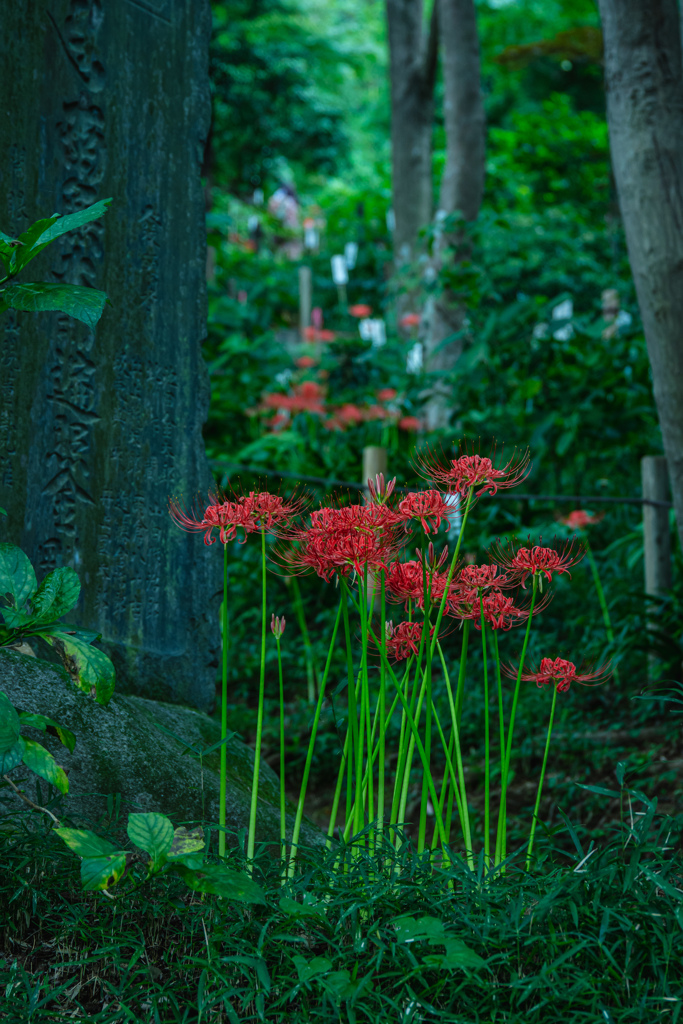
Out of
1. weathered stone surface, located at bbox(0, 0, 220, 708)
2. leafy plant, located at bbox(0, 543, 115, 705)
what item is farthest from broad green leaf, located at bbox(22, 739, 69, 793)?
weathered stone surface, located at bbox(0, 0, 220, 708)

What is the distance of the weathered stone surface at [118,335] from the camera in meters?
2.45

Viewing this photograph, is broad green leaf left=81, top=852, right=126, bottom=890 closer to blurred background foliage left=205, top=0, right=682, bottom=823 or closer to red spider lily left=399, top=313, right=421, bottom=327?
blurred background foliage left=205, top=0, right=682, bottom=823

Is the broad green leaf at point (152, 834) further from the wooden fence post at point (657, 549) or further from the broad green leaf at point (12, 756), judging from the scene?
the wooden fence post at point (657, 549)

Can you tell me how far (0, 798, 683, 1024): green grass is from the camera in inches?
53.8

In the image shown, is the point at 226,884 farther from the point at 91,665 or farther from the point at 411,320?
the point at 411,320

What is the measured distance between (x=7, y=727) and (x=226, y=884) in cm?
42

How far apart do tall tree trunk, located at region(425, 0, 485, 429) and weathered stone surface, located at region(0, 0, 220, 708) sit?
3.61 metres

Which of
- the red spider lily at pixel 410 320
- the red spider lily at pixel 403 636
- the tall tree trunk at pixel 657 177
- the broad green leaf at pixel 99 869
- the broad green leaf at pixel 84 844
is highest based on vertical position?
the red spider lily at pixel 410 320

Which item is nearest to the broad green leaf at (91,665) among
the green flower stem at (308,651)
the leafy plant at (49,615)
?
the leafy plant at (49,615)

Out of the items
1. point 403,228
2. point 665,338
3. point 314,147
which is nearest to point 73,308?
point 665,338

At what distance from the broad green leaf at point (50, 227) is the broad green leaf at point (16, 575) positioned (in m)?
0.51

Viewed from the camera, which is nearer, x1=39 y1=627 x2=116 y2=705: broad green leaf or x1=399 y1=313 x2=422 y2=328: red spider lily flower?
x1=39 y1=627 x2=116 y2=705: broad green leaf

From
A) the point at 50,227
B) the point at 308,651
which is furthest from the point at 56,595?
the point at 308,651

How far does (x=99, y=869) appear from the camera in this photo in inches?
50.5
